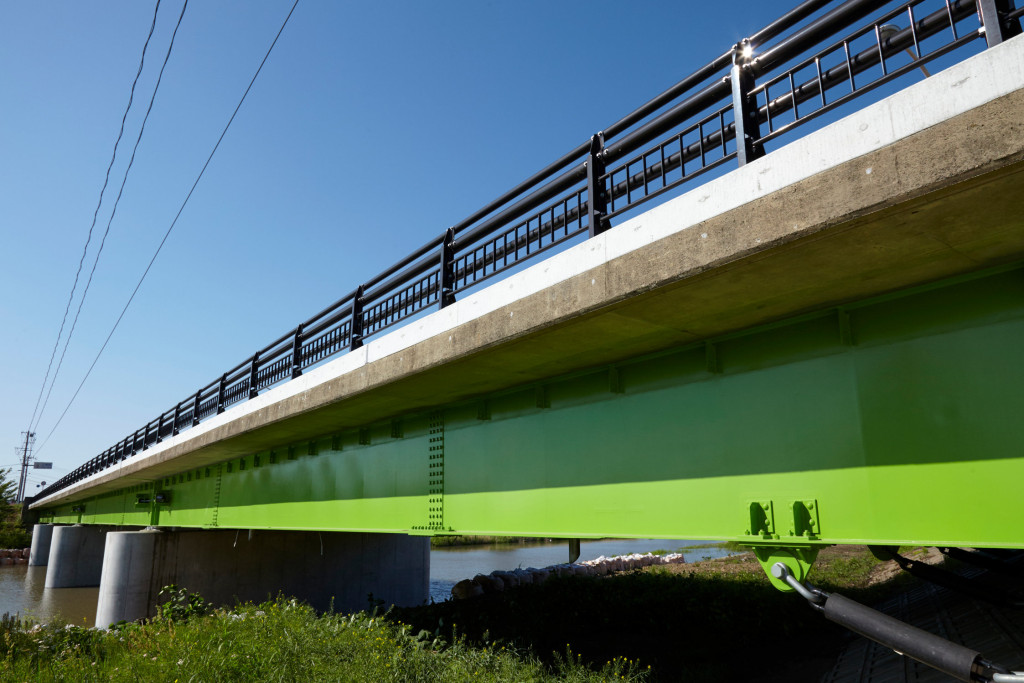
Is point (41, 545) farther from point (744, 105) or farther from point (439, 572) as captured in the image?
point (744, 105)

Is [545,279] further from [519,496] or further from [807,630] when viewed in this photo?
[807,630]

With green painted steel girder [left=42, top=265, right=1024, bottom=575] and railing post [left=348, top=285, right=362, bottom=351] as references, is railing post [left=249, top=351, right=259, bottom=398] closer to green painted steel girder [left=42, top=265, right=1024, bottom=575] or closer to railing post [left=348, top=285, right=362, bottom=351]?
railing post [left=348, top=285, right=362, bottom=351]

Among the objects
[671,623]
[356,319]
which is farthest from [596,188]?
[671,623]

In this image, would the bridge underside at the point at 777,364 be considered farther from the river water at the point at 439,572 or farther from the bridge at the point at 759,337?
the river water at the point at 439,572

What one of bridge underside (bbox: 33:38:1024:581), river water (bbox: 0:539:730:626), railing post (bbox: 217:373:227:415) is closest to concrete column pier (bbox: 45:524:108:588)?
river water (bbox: 0:539:730:626)

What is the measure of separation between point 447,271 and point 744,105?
414cm

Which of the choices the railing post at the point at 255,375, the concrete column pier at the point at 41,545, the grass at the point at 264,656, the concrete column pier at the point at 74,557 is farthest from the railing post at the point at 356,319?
the concrete column pier at the point at 41,545

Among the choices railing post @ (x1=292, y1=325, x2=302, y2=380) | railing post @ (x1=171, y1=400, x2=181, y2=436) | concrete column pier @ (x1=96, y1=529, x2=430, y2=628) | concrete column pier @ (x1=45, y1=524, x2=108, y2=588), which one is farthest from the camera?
concrete column pier @ (x1=45, y1=524, x2=108, y2=588)

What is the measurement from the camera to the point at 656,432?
5.84 meters

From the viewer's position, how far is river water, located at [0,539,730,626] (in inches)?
1023

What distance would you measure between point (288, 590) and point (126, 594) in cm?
431

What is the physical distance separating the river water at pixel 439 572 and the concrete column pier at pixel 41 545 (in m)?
1.26

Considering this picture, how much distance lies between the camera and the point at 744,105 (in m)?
4.67

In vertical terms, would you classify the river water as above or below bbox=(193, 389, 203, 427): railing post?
below
